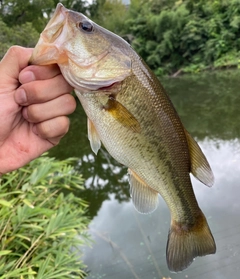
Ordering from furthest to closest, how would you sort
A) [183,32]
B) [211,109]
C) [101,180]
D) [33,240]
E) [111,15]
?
1. [111,15]
2. [183,32]
3. [211,109]
4. [101,180]
5. [33,240]

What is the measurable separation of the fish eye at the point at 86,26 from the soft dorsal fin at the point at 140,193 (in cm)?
66

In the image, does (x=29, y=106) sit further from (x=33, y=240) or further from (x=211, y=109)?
(x=211, y=109)

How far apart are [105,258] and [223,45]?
21.6 metres

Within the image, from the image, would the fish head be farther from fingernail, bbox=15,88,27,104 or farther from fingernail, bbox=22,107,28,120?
fingernail, bbox=22,107,28,120

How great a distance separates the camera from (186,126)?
1048 centimetres

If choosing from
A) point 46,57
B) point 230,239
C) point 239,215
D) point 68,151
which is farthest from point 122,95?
point 68,151

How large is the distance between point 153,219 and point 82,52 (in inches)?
170

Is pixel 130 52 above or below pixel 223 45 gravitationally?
above

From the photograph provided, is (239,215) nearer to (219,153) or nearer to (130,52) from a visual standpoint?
(219,153)

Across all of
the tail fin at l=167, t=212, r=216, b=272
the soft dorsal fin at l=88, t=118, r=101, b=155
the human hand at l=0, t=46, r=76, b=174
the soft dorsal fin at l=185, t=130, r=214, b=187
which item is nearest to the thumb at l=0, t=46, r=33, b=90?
the human hand at l=0, t=46, r=76, b=174

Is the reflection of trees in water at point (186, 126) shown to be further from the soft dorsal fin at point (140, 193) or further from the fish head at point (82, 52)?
the fish head at point (82, 52)

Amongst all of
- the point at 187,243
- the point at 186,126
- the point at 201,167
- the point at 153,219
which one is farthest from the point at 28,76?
the point at 186,126

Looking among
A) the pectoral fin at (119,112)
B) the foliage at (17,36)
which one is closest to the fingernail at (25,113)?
the pectoral fin at (119,112)

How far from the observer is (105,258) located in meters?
4.73
